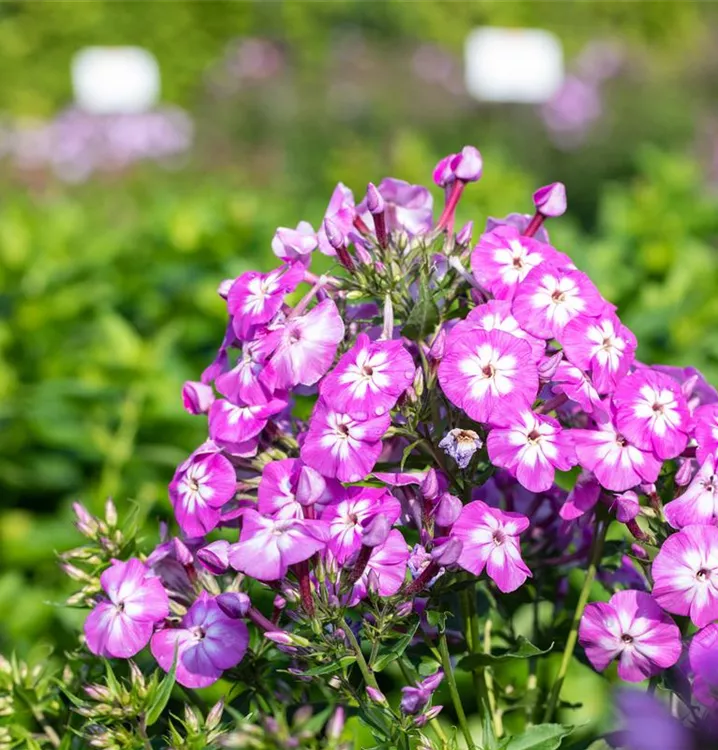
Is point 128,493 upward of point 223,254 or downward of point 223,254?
downward

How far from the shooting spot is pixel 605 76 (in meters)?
12.5

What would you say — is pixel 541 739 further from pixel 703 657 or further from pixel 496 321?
pixel 496 321

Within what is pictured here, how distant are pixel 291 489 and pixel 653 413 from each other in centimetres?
44

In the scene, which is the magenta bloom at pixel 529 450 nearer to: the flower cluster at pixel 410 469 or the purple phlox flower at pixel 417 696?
the flower cluster at pixel 410 469

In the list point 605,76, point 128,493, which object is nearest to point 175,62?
point 605,76

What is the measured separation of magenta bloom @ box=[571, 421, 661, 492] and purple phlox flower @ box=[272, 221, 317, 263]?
42cm

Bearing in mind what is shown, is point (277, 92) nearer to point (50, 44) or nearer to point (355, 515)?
point (50, 44)

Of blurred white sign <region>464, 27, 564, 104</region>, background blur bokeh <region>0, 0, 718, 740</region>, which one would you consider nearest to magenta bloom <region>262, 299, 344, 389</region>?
background blur bokeh <region>0, 0, 718, 740</region>

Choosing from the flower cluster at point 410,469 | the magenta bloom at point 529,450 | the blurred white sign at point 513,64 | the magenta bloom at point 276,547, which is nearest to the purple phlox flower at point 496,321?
the flower cluster at point 410,469

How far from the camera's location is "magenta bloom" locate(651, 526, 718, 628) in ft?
4.07

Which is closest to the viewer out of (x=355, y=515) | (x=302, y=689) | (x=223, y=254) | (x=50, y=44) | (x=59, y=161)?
(x=355, y=515)

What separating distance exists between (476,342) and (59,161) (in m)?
11.7

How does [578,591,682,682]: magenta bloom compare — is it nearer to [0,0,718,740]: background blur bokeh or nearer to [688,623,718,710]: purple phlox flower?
[688,623,718,710]: purple phlox flower

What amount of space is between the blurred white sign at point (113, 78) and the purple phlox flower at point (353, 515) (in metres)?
10.4
